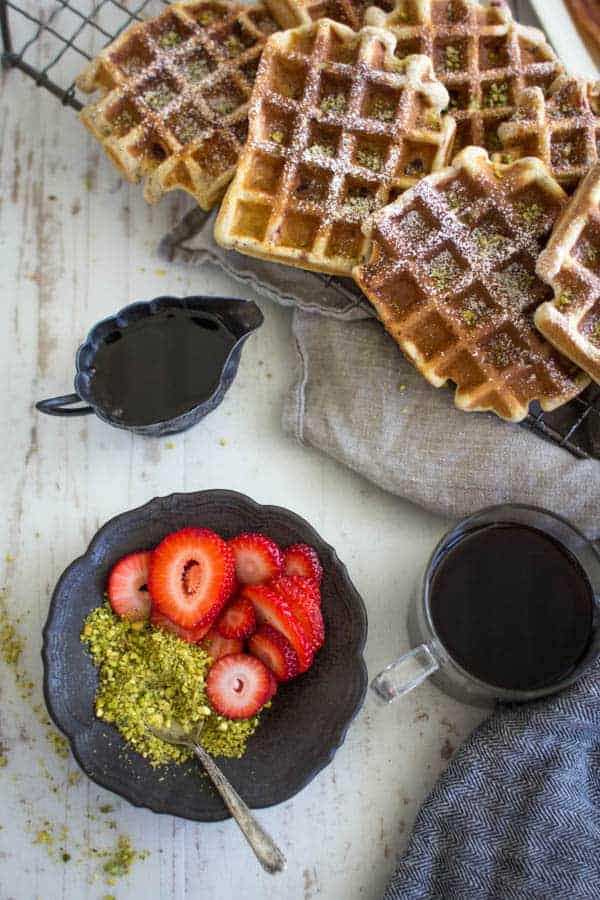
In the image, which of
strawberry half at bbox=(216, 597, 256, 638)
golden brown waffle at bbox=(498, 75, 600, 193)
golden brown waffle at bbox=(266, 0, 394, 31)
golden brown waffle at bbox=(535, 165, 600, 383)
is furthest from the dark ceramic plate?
golden brown waffle at bbox=(266, 0, 394, 31)

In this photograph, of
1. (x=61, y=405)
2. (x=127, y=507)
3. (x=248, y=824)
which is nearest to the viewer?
(x=248, y=824)

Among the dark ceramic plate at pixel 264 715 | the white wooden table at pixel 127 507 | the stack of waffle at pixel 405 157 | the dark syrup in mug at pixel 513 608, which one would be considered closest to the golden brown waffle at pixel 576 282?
the stack of waffle at pixel 405 157

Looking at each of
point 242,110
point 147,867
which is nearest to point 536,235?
point 242,110

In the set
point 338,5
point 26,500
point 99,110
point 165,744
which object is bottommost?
point 165,744

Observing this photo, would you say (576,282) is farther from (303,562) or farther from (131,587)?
(131,587)

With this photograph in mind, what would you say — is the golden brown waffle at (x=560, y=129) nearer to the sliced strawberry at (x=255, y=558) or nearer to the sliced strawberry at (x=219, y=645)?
the sliced strawberry at (x=255, y=558)

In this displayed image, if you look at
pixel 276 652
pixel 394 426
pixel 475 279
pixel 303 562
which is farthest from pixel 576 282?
pixel 276 652

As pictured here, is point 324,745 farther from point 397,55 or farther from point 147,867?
point 397,55
